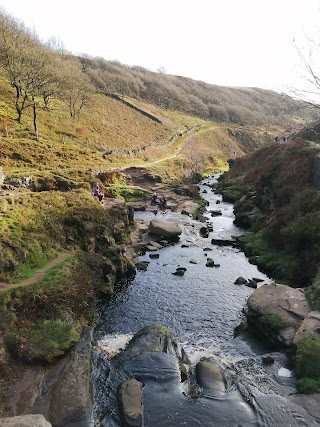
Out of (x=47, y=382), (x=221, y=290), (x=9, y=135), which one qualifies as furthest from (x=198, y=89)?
(x=47, y=382)

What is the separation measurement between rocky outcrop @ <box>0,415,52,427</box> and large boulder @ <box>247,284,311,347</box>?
13.6 metres

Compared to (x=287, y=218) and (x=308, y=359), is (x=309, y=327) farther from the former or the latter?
(x=287, y=218)

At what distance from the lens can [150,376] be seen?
17453 millimetres

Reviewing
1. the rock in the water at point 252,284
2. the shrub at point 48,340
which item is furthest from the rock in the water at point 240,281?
the shrub at point 48,340

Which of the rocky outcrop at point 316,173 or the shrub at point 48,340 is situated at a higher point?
the rocky outcrop at point 316,173

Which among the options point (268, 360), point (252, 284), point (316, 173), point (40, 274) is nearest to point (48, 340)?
point (40, 274)

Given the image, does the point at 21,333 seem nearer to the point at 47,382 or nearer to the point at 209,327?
the point at 47,382

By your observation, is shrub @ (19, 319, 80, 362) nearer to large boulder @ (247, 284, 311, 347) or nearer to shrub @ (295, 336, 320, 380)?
large boulder @ (247, 284, 311, 347)

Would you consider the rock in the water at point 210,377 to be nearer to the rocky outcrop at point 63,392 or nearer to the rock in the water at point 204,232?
the rocky outcrop at point 63,392

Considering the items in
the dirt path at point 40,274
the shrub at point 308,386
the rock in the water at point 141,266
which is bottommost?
the rock in the water at point 141,266

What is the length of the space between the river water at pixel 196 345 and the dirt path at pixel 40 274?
15.8 ft

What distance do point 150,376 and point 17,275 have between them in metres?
11.1

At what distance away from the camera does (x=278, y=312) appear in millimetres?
22609

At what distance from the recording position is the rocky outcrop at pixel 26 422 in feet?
40.7
